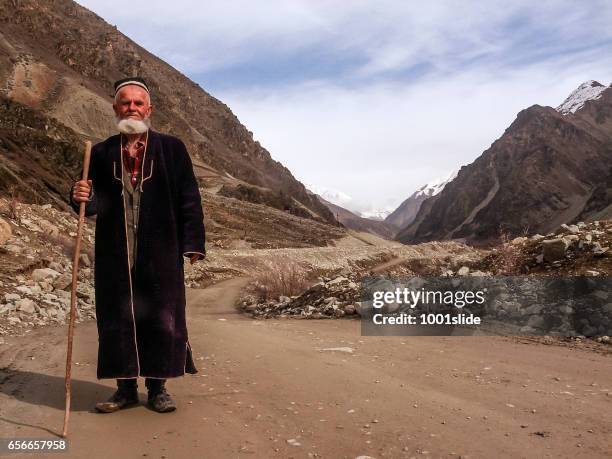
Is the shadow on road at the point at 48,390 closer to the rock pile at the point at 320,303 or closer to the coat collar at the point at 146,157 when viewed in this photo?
the coat collar at the point at 146,157

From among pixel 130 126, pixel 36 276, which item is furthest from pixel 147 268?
pixel 36 276

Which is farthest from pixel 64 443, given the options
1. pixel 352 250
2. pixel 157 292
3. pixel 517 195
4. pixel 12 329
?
pixel 517 195

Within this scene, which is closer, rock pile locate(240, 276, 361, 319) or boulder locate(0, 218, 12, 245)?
rock pile locate(240, 276, 361, 319)

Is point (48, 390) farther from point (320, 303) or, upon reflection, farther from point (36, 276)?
point (36, 276)

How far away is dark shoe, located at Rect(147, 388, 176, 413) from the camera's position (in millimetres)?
3645

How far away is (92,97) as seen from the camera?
61.1 meters

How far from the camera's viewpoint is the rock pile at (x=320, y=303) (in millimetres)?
9039

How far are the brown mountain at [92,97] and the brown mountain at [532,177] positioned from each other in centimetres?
4136

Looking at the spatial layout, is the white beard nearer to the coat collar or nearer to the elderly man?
the elderly man

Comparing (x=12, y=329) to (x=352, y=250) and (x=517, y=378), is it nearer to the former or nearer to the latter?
(x=517, y=378)

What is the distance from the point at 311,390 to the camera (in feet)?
13.5

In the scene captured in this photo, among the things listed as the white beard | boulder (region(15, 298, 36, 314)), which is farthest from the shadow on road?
boulder (region(15, 298, 36, 314))

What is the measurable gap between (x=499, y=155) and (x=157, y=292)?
13051 centimetres

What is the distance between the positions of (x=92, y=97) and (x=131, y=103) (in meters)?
63.0
